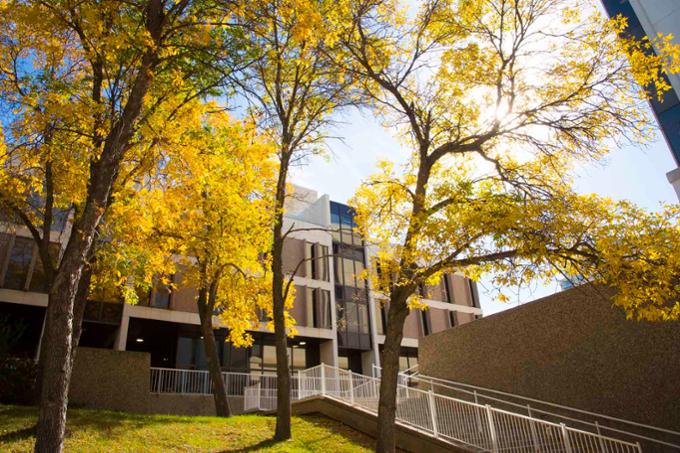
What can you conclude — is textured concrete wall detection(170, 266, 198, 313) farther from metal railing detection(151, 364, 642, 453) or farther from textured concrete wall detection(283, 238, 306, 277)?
metal railing detection(151, 364, 642, 453)

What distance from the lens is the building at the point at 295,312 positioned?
1981cm

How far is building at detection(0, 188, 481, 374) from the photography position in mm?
19812

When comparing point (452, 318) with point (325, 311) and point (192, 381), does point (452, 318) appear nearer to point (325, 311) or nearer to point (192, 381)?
point (325, 311)

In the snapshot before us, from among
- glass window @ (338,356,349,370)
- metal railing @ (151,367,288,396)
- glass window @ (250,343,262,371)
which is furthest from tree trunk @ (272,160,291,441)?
glass window @ (338,356,349,370)

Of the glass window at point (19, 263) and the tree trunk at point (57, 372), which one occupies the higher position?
the glass window at point (19, 263)

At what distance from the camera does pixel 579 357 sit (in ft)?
40.2

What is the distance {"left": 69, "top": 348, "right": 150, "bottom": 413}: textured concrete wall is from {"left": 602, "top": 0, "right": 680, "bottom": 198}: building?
59.4ft

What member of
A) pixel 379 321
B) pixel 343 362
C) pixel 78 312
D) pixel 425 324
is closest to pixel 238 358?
pixel 343 362

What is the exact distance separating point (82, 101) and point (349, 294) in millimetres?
24671

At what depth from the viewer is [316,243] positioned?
31484 mm

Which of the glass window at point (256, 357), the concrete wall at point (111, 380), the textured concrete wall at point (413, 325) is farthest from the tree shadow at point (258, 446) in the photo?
the textured concrete wall at point (413, 325)

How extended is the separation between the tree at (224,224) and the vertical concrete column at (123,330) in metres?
6.83

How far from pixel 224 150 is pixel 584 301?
A: 10033 millimetres

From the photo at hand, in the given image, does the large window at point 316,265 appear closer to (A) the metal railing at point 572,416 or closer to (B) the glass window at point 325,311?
(B) the glass window at point 325,311
